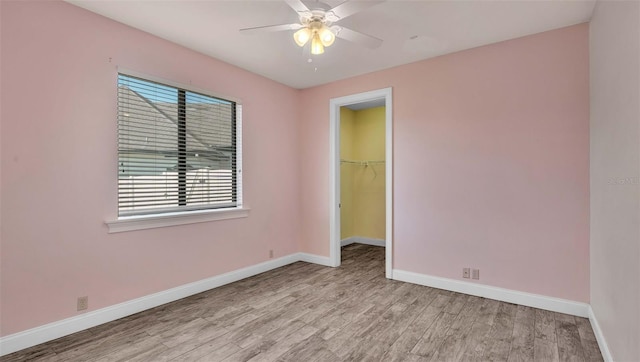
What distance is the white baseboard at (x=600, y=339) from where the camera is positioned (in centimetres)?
205

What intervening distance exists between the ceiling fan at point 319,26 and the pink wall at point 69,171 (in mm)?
1449

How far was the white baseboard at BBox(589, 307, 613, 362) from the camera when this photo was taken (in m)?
2.05

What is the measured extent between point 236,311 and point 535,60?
3868 millimetres

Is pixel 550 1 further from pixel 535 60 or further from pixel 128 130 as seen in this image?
pixel 128 130

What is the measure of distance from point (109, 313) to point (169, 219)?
3.15 ft

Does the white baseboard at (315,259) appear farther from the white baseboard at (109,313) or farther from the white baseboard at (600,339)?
the white baseboard at (600,339)

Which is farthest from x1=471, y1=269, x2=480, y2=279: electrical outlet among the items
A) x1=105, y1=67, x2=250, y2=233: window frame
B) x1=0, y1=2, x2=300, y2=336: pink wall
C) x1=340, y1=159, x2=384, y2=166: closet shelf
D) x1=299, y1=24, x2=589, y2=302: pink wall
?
x1=0, y1=2, x2=300, y2=336: pink wall

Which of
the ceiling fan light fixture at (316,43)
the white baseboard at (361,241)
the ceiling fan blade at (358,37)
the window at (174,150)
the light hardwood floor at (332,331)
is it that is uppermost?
the ceiling fan blade at (358,37)

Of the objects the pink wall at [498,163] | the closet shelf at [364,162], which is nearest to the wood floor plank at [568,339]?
the pink wall at [498,163]

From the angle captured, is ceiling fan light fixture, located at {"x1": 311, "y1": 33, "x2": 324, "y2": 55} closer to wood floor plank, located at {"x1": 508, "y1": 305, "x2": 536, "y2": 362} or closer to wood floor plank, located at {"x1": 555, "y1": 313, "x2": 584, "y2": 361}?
wood floor plank, located at {"x1": 508, "y1": 305, "x2": 536, "y2": 362}

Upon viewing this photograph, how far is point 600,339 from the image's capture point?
2.28 m

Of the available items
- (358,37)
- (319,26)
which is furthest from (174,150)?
(358,37)

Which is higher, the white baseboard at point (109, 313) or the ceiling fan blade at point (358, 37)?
the ceiling fan blade at point (358, 37)

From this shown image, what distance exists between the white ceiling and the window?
58 centimetres
